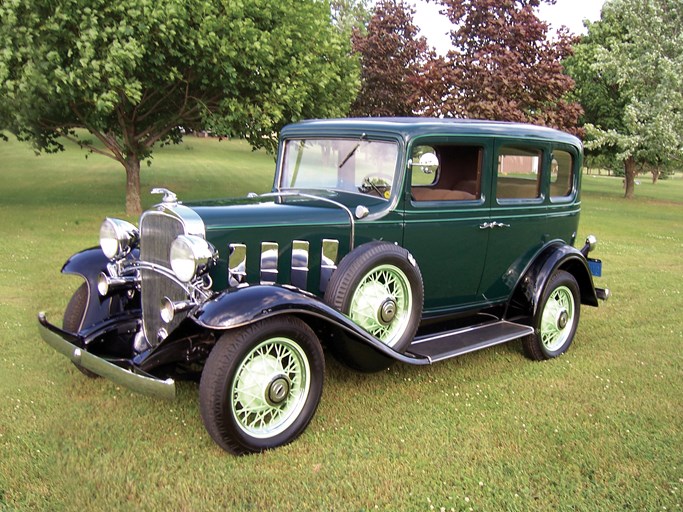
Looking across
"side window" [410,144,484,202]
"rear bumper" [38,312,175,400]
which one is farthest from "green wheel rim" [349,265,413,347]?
"rear bumper" [38,312,175,400]

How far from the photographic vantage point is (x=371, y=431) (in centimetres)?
389

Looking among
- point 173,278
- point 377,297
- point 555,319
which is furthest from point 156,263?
point 555,319

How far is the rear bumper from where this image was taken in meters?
3.25

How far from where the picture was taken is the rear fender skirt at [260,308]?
3.26 m

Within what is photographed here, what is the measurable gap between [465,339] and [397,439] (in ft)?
3.99

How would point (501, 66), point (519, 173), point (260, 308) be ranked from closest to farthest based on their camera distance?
point (260, 308) < point (519, 173) < point (501, 66)

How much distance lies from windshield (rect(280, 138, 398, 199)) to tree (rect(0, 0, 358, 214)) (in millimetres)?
6251

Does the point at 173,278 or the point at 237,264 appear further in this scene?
the point at 237,264

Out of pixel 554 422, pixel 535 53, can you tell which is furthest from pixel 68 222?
pixel 535 53

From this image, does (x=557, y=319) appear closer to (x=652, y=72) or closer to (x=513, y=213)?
(x=513, y=213)

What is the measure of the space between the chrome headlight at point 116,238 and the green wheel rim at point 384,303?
5.48ft

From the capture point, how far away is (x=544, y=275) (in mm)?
5145

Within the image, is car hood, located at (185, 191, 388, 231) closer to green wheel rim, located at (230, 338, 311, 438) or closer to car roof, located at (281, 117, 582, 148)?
car roof, located at (281, 117, 582, 148)

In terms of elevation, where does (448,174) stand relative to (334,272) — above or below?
above
